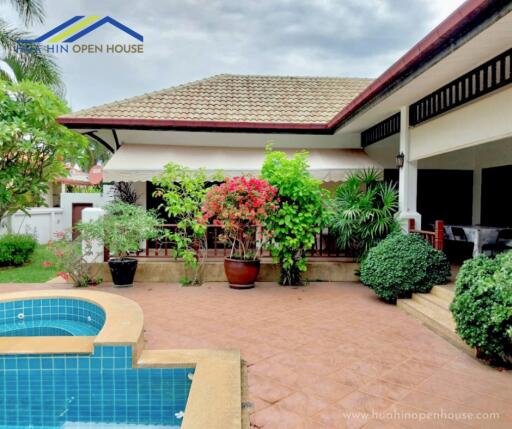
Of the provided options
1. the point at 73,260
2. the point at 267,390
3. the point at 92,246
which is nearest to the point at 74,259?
the point at 73,260

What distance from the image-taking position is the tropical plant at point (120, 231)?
11.1 metres

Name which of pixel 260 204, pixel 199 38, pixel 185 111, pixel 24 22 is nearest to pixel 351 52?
pixel 199 38

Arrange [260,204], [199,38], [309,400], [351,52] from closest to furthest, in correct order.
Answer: [309,400], [260,204], [199,38], [351,52]

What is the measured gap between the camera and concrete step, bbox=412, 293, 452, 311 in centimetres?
868

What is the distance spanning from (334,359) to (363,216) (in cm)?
600

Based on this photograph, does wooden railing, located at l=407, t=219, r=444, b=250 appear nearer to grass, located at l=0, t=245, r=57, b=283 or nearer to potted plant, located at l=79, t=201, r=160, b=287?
potted plant, located at l=79, t=201, r=160, b=287

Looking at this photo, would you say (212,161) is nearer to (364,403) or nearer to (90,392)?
(90,392)

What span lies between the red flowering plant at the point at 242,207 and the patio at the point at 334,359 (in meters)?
1.77

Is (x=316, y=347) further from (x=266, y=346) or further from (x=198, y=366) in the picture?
(x=198, y=366)

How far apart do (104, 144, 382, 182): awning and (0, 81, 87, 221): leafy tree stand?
7.08ft

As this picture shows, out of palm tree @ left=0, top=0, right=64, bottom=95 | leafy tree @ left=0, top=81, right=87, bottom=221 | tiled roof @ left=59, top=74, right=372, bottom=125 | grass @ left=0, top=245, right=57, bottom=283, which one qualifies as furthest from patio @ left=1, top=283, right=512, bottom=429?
palm tree @ left=0, top=0, right=64, bottom=95

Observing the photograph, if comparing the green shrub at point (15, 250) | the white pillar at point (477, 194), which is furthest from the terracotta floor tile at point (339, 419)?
the green shrub at point (15, 250)

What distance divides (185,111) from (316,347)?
1157cm

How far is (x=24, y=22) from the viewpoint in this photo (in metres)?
19.4
